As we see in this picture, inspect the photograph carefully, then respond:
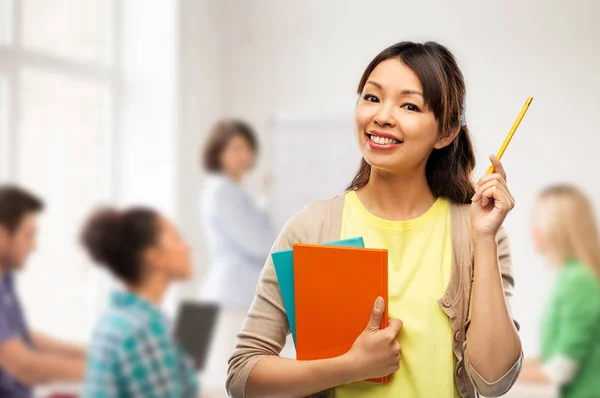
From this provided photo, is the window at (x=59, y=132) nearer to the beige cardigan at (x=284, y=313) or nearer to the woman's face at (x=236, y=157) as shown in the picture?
the woman's face at (x=236, y=157)

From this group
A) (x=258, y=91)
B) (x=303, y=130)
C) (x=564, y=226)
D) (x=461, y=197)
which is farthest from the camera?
(x=258, y=91)

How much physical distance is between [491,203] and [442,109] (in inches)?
5.2

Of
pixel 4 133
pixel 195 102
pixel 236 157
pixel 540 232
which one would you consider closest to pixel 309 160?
pixel 236 157

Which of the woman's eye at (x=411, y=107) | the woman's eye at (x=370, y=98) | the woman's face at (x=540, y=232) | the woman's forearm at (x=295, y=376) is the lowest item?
the woman's face at (x=540, y=232)

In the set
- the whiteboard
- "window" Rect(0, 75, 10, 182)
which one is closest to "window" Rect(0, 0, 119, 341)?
"window" Rect(0, 75, 10, 182)

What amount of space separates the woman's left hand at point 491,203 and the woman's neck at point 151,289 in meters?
1.93

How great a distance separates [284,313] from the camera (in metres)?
1.06

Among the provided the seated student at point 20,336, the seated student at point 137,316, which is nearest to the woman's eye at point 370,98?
the seated student at point 137,316

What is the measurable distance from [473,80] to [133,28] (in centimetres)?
227

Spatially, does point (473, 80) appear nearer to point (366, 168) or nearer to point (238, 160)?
point (238, 160)

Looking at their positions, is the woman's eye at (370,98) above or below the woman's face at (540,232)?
above

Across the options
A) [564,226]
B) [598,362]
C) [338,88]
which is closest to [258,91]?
[338,88]

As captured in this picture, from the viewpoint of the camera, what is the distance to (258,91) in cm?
584

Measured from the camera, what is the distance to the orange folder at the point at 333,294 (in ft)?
3.22
